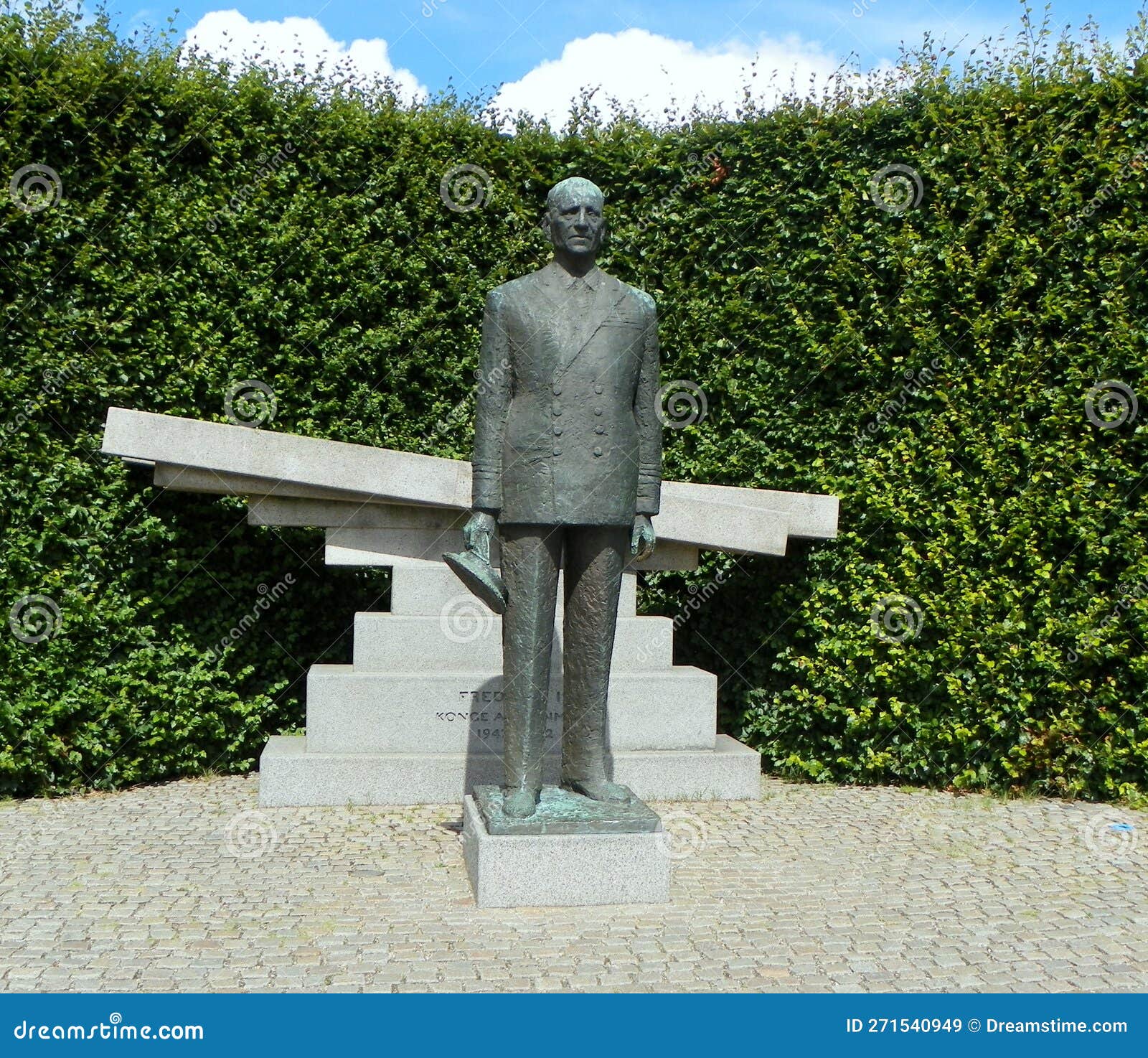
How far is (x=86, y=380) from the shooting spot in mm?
7570

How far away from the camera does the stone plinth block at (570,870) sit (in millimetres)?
5109

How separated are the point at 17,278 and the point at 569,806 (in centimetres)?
514

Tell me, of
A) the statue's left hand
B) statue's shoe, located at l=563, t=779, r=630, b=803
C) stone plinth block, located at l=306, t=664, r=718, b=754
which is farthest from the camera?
stone plinth block, located at l=306, t=664, r=718, b=754

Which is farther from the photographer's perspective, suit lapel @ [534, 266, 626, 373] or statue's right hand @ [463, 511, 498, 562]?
statue's right hand @ [463, 511, 498, 562]

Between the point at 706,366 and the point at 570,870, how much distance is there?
4.62m

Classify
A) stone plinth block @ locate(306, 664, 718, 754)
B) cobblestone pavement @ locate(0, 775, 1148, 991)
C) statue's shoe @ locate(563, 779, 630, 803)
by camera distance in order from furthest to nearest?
stone plinth block @ locate(306, 664, 718, 754) → statue's shoe @ locate(563, 779, 630, 803) → cobblestone pavement @ locate(0, 775, 1148, 991)

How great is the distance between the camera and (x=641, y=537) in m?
5.38

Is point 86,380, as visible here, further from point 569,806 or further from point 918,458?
point 918,458

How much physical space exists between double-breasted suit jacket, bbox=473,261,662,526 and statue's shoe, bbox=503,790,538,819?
1.28 m

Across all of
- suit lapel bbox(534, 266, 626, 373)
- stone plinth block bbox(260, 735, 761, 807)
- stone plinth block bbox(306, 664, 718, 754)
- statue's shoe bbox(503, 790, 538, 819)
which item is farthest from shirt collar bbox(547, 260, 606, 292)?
stone plinth block bbox(260, 735, 761, 807)

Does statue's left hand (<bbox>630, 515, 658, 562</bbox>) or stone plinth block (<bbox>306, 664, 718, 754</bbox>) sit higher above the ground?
statue's left hand (<bbox>630, 515, 658, 562</bbox>)

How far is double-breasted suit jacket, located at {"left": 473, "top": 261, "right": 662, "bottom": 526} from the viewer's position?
514cm

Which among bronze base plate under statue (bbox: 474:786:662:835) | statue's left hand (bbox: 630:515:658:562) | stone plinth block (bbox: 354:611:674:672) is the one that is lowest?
bronze base plate under statue (bbox: 474:786:662:835)

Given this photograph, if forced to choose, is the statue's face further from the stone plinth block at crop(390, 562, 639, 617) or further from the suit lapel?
the stone plinth block at crop(390, 562, 639, 617)
